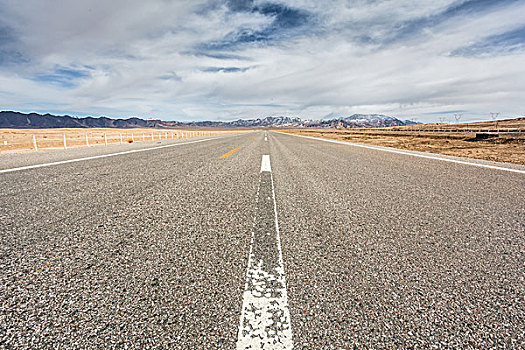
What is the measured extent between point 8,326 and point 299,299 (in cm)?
127

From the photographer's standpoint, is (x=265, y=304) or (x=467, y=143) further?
(x=467, y=143)

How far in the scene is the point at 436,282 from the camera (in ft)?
4.58

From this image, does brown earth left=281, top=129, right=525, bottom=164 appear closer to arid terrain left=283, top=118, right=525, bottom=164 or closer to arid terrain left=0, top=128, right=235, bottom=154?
arid terrain left=283, top=118, right=525, bottom=164

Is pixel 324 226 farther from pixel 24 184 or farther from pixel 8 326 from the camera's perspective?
pixel 24 184

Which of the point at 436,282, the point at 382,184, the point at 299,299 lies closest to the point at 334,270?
the point at 299,299

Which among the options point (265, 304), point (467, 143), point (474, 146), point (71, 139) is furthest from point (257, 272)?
point (467, 143)

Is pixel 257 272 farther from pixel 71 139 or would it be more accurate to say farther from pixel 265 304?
pixel 71 139

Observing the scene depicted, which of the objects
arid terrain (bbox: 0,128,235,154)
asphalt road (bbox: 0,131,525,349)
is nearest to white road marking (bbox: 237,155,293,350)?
asphalt road (bbox: 0,131,525,349)

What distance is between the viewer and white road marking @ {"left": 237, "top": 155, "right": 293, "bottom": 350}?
3.21ft

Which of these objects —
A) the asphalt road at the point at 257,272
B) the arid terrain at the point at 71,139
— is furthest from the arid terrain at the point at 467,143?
the arid terrain at the point at 71,139

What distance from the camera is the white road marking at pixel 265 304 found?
977mm

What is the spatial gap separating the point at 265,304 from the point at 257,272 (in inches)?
10.7

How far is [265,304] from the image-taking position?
3.89 ft

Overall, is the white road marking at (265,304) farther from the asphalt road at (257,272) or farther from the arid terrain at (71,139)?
the arid terrain at (71,139)
